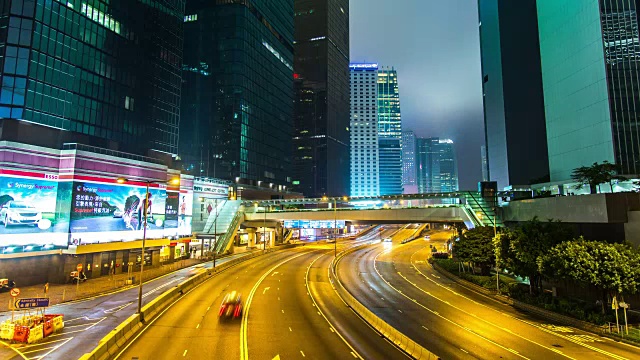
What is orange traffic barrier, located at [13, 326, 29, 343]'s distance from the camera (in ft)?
78.7

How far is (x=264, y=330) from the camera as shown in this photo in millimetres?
26594

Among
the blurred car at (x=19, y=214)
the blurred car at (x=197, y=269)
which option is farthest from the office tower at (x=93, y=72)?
the blurred car at (x=197, y=269)

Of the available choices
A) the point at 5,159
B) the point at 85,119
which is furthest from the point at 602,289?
the point at 85,119

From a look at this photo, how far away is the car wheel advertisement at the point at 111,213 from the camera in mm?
48312

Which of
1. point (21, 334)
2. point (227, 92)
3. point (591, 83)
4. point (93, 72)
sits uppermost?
point (227, 92)

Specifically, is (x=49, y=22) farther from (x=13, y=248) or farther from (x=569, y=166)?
(x=569, y=166)

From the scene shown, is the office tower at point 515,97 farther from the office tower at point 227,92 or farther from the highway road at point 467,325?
the office tower at point 227,92

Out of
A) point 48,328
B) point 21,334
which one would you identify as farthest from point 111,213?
point 21,334

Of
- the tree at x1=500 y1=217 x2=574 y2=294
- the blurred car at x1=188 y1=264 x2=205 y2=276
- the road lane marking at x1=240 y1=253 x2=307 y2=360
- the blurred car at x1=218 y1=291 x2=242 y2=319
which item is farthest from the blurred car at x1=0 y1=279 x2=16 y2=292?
the tree at x1=500 y1=217 x2=574 y2=294

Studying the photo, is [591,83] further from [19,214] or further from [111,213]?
[19,214]

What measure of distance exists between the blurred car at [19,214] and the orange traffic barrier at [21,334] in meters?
24.2

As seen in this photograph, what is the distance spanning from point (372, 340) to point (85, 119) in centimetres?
6035

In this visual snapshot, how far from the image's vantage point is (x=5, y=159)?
139 feet

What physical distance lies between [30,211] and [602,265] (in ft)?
198
